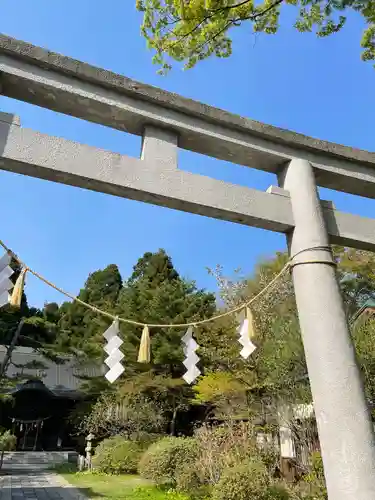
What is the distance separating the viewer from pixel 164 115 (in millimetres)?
3012

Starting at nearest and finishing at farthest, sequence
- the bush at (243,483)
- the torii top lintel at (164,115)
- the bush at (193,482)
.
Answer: the torii top lintel at (164,115) → the bush at (243,483) → the bush at (193,482)

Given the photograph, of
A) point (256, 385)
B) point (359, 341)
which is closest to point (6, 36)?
Answer: point (359, 341)

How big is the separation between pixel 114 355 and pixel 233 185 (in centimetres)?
168

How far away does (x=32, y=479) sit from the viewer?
12484 millimetres

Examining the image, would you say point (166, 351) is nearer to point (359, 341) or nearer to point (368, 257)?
point (368, 257)

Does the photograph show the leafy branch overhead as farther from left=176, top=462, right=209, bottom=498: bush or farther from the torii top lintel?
left=176, top=462, right=209, bottom=498: bush

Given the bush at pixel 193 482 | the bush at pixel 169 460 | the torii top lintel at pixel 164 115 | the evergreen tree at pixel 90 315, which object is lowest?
the bush at pixel 193 482

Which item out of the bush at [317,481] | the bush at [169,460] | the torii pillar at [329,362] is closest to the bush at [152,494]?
the bush at [169,460]

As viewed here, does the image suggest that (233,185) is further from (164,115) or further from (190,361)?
→ (190,361)

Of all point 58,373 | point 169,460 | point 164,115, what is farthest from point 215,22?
point 58,373

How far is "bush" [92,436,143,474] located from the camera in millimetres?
13625

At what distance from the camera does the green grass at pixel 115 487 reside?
9477 millimetres

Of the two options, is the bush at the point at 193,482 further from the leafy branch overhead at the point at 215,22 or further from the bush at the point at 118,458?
the leafy branch overhead at the point at 215,22

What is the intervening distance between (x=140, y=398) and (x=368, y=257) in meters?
10.2
